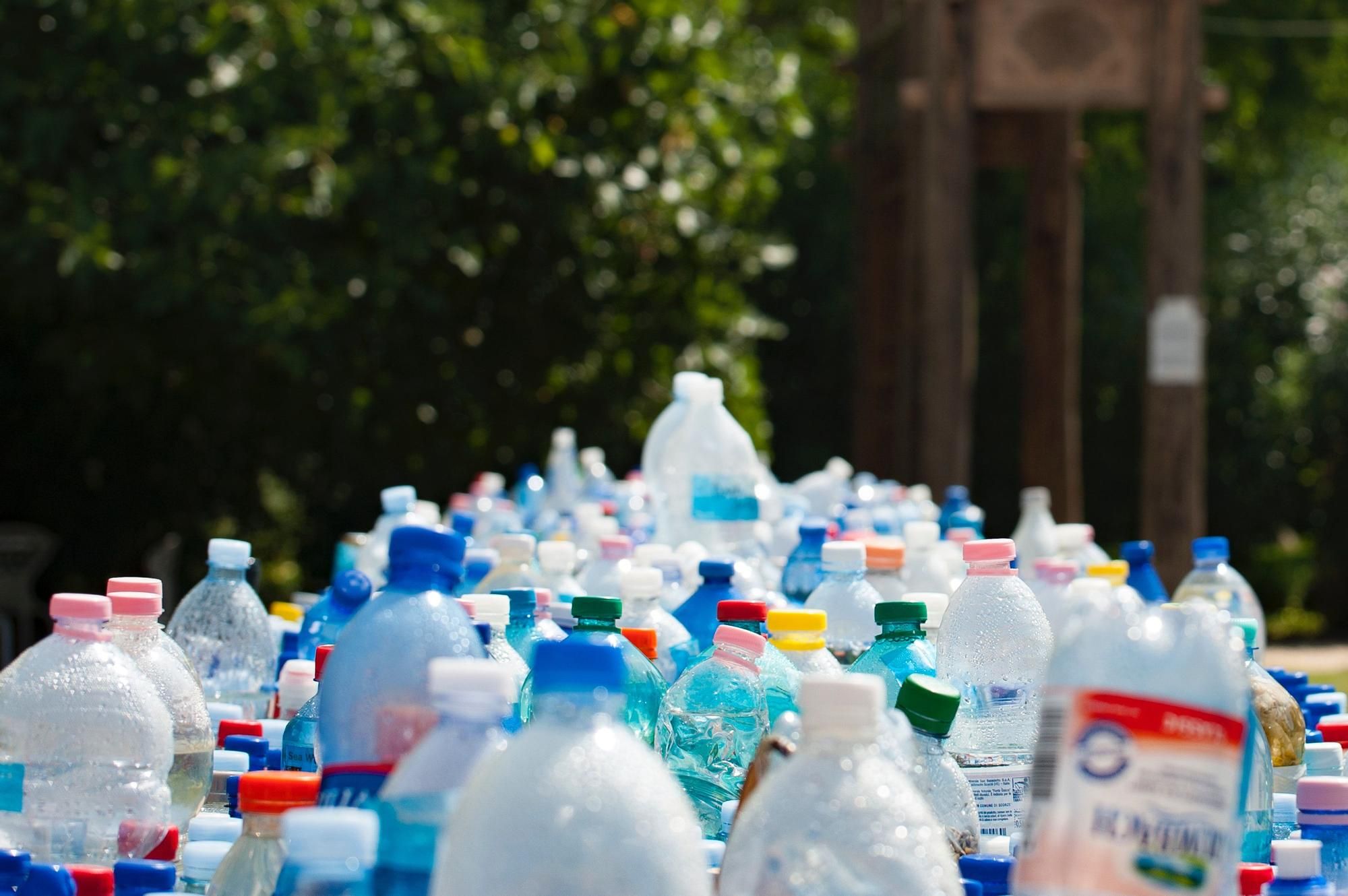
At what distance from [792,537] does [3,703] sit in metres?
2.64

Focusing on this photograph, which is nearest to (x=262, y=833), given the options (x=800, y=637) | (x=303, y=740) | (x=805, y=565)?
(x=303, y=740)

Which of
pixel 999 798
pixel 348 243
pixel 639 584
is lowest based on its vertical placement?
pixel 999 798

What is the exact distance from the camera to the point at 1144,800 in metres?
1.43

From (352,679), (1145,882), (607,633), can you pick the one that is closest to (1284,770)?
(607,633)

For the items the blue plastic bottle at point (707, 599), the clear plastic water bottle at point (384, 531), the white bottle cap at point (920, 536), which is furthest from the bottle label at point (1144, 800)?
the clear plastic water bottle at point (384, 531)

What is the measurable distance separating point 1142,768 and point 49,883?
1089mm

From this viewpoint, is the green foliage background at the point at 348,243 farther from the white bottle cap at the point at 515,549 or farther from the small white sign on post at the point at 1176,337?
the white bottle cap at the point at 515,549

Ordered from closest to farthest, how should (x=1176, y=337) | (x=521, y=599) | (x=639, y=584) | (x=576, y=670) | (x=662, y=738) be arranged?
(x=576, y=670), (x=662, y=738), (x=521, y=599), (x=639, y=584), (x=1176, y=337)

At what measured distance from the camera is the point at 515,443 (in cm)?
929

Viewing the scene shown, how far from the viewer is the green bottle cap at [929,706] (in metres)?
2.06

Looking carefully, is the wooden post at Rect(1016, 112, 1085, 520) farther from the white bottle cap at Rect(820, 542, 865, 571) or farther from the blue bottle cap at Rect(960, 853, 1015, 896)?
the blue bottle cap at Rect(960, 853, 1015, 896)

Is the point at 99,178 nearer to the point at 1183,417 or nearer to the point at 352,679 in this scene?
the point at 1183,417

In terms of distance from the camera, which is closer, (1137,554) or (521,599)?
(521,599)

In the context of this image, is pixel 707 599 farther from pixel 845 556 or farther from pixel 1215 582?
pixel 1215 582
